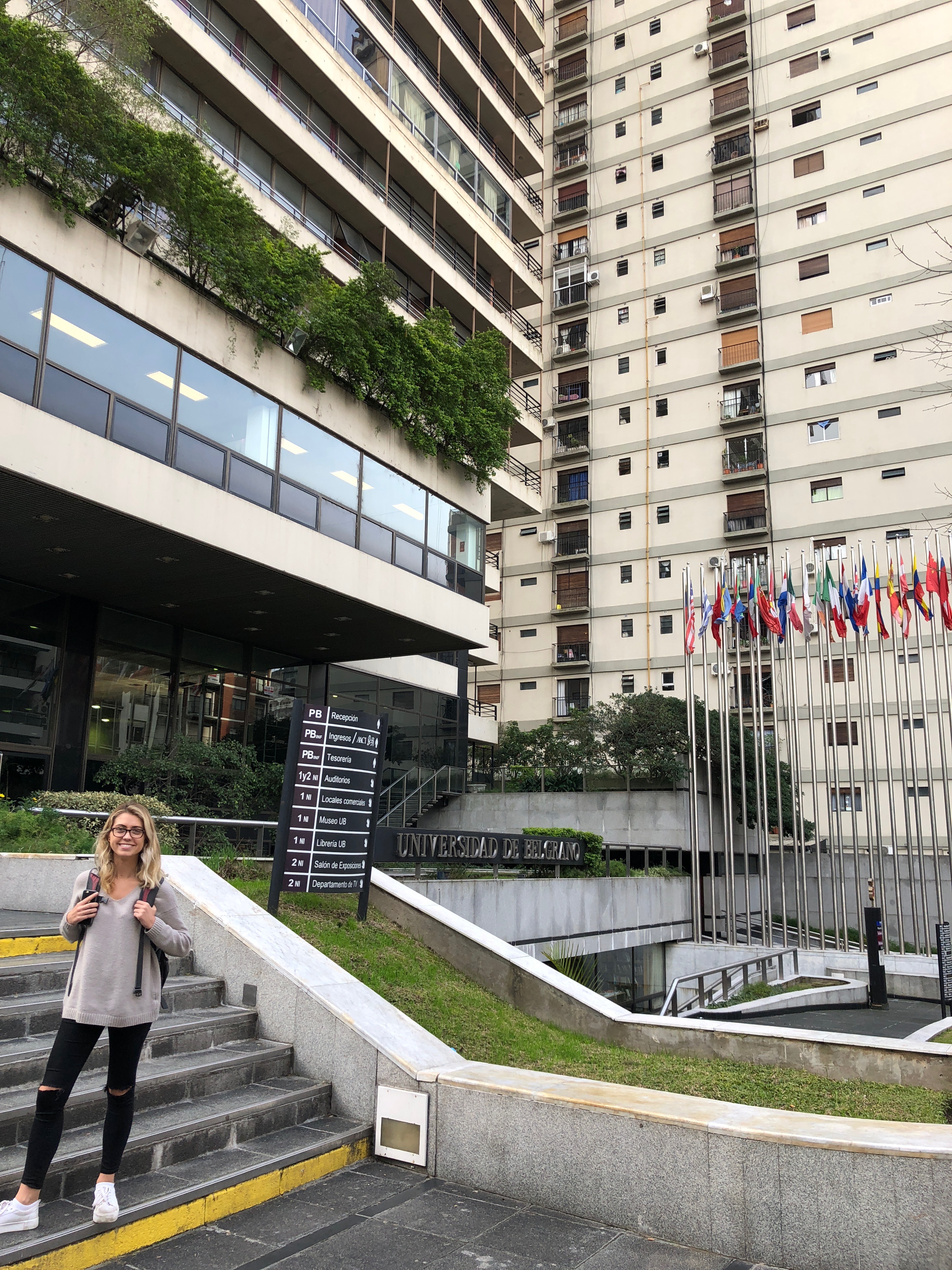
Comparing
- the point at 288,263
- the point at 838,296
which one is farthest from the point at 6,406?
the point at 838,296

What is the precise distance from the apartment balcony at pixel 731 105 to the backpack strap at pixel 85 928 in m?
43.6

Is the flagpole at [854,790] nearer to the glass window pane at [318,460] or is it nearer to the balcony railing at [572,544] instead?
the glass window pane at [318,460]

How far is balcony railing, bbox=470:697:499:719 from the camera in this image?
36781mm

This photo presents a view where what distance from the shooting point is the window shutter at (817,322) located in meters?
35.6

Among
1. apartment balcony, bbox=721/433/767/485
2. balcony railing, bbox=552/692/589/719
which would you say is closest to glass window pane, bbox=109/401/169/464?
balcony railing, bbox=552/692/589/719

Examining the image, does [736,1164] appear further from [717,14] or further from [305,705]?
[717,14]

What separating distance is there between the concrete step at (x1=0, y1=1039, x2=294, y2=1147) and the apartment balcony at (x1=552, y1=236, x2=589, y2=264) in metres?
42.6

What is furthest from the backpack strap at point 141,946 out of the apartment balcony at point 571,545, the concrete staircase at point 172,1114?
the apartment balcony at point 571,545

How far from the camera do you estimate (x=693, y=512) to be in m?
37.4

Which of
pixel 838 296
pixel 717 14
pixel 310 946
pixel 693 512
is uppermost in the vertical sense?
pixel 717 14

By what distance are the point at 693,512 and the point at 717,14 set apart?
22492 mm

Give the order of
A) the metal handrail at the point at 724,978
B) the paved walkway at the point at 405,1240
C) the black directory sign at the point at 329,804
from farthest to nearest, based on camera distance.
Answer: the metal handrail at the point at 724,978 < the black directory sign at the point at 329,804 < the paved walkway at the point at 405,1240

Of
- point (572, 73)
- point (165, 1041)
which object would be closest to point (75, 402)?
point (165, 1041)

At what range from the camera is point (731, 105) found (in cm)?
3944
